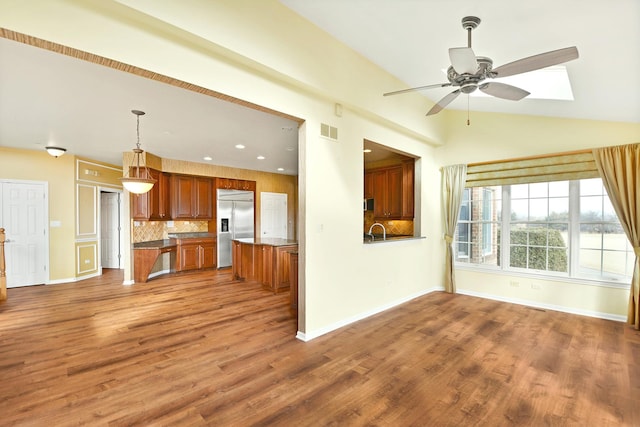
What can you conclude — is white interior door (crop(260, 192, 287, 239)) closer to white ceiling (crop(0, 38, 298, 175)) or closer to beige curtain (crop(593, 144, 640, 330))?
white ceiling (crop(0, 38, 298, 175))

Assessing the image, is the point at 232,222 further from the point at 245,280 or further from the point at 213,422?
the point at 213,422

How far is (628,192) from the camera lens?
3.72 meters

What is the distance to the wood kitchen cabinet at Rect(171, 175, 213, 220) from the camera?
23.6 ft

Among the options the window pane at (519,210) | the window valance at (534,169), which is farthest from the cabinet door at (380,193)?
the window pane at (519,210)

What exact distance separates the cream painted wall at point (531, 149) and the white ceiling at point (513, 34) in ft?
0.93

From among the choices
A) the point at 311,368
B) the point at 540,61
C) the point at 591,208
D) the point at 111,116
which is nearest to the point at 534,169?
the point at 591,208

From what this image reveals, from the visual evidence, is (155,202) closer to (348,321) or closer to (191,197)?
(191,197)

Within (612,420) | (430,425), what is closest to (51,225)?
(430,425)

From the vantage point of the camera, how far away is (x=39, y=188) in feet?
19.9

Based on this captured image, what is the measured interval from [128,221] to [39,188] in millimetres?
1919

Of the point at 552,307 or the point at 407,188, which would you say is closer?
the point at 552,307

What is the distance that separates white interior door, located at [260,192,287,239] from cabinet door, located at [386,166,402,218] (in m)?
4.00

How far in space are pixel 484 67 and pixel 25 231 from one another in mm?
8342

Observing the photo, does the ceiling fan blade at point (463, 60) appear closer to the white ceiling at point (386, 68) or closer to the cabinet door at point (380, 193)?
the white ceiling at point (386, 68)
